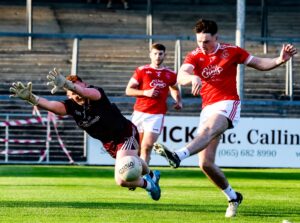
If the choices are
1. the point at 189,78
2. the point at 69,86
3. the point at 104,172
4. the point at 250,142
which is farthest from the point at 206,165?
the point at 250,142

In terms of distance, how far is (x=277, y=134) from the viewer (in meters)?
29.6

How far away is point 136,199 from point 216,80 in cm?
326

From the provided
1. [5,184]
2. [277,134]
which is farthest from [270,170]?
[5,184]

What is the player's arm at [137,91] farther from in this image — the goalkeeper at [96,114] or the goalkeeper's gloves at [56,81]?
the goalkeeper's gloves at [56,81]

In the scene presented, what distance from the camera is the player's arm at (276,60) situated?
50.3ft

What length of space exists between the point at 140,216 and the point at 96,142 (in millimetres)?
14643

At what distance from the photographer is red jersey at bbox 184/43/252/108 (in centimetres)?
1573

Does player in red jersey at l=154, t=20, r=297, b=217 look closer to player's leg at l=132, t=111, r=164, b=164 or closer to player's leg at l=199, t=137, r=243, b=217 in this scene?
player's leg at l=199, t=137, r=243, b=217

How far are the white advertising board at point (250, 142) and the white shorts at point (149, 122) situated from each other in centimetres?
749

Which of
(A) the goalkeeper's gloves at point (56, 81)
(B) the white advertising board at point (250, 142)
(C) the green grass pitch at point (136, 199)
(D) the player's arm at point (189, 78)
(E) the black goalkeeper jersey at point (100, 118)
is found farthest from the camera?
(B) the white advertising board at point (250, 142)

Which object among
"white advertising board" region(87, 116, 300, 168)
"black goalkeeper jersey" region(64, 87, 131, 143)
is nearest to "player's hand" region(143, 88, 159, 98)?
"black goalkeeper jersey" region(64, 87, 131, 143)

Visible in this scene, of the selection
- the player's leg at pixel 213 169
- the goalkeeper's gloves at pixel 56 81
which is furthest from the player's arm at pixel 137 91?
the goalkeeper's gloves at pixel 56 81

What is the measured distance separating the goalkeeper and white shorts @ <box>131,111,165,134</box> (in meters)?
4.52

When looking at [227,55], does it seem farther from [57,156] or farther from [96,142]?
[57,156]
